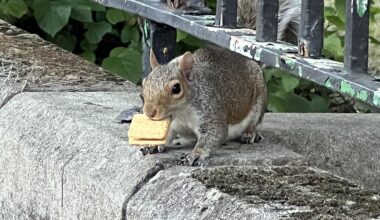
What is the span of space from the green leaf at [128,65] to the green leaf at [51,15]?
0.91ft

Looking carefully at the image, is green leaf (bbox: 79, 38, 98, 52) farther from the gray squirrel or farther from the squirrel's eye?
the squirrel's eye

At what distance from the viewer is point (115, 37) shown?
5496 millimetres

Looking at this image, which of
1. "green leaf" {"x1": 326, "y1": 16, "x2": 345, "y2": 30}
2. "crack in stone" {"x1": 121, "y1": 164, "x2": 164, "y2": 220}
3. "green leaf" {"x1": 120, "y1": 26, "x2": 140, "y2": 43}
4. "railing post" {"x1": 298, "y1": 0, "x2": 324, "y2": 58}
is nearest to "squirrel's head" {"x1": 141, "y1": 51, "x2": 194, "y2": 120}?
"crack in stone" {"x1": 121, "y1": 164, "x2": 164, "y2": 220}

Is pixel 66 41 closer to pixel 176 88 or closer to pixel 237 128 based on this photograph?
pixel 237 128

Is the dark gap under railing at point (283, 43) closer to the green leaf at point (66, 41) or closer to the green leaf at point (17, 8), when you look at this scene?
the green leaf at point (17, 8)

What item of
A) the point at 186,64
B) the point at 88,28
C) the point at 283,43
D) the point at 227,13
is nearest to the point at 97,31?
the point at 88,28

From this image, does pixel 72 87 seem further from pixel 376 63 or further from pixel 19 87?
pixel 376 63

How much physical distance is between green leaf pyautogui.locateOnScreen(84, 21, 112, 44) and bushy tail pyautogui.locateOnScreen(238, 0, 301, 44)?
1.58 metres

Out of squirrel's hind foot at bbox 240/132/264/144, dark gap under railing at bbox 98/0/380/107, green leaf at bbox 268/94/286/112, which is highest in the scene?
dark gap under railing at bbox 98/0/380/107

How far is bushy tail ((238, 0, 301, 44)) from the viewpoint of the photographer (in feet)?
11.5

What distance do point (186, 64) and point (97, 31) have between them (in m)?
2.00

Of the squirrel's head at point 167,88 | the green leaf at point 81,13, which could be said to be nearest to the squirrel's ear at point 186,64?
the squirrel's head at point 167,88

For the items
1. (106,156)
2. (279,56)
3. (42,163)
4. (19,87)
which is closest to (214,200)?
(279,56)

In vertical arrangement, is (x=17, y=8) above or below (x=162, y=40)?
below
